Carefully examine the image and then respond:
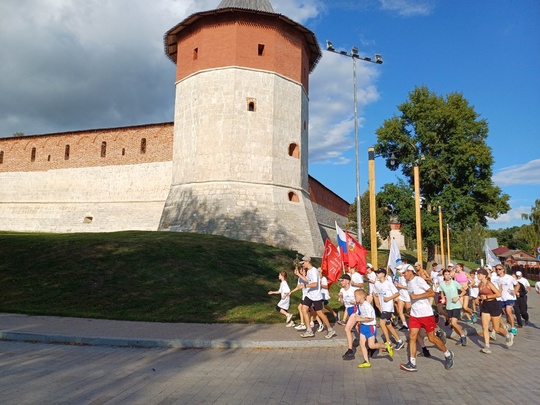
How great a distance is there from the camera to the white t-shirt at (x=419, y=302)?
25.5 ft

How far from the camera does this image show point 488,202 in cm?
3434

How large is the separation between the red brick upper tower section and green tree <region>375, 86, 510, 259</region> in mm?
11391

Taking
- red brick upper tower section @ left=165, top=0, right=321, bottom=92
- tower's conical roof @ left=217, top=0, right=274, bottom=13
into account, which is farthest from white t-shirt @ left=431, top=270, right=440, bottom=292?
tower's conical roof @ left=217, top=0, right=274, bottom=13

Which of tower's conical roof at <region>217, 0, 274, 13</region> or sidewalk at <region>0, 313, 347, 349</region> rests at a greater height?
tower's conical roof at <region>217, 0, 274, 13</region>

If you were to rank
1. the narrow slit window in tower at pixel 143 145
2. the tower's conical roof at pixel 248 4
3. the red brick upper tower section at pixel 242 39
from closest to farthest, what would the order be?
the red brick upper tower section at pixel 242 39 → the tower's conical roof at pixel 248 4 → the narrow slit window in tower at pixel 143 145

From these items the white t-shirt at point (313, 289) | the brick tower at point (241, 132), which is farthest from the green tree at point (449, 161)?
the white t-shirt at point (313, 289)

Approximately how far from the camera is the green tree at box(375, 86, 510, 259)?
3391 cm

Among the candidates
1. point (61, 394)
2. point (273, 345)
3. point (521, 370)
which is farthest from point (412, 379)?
point (61, 394)

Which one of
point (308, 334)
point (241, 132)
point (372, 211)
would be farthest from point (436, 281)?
point (241, 132)

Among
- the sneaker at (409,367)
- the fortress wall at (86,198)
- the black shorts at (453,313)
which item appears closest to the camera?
the sneaker at (409,367)

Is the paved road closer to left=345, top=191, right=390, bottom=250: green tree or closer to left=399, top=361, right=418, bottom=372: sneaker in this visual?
left=399, top=361, right=418, bottom=372: sneaker

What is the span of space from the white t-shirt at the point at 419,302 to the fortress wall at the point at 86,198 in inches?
940

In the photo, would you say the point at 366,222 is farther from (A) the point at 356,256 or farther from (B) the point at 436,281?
(A) the point at 356,256

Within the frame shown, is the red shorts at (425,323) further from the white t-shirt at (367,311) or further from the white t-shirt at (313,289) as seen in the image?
the white t-shirt at (313,289)
